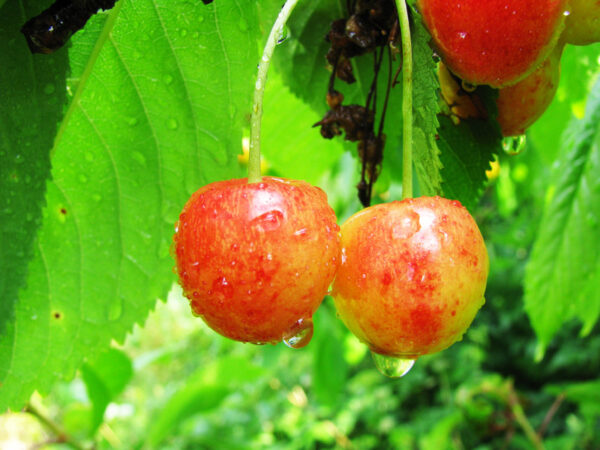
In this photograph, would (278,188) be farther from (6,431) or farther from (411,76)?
(6,431)

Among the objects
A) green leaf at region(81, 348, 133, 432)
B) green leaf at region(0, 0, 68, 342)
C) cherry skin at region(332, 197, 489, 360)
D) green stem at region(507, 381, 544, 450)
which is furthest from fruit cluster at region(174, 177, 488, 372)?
green stem at region(507, 381, 544, 450)

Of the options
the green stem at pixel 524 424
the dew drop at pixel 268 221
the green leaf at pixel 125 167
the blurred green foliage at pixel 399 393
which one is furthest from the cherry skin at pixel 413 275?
the green stem at pixel 524 424

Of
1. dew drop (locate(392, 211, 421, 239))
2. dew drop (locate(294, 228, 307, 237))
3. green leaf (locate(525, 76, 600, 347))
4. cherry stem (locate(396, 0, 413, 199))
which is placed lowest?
green leaf (locate(525, 76, 600, 347))

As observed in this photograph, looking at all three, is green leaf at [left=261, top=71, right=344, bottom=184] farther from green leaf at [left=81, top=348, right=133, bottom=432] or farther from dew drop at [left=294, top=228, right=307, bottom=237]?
green leaf at [left=81, top=348, right=133, bottom=432]

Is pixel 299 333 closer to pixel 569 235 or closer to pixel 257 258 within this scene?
pixel 257 258

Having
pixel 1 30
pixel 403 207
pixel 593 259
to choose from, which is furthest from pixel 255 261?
pixel 593 259

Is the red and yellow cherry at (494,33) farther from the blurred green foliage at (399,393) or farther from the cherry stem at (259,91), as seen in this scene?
the blurred green foliage at (399,393)
